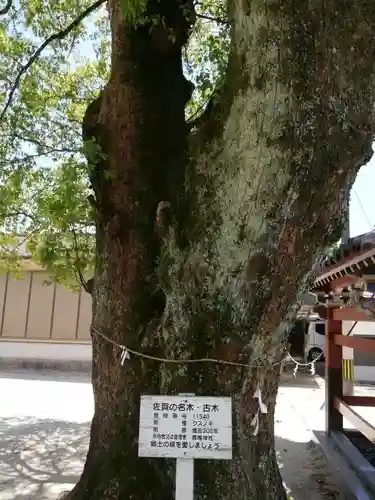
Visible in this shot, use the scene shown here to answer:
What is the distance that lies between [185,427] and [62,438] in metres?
5.98

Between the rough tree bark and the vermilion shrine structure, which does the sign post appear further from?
the vermilion shrine structure

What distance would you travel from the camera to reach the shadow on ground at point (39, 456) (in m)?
5.60

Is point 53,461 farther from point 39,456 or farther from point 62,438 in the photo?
point 62,438

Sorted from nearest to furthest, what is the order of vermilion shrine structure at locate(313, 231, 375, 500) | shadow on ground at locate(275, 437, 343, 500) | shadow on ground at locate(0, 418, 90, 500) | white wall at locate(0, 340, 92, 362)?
vermilion shrine structure at locate(313, 231, 375, 500) < shadow on ground at locate(0, 418, 90, 500) < shadow on ground at locate(275, 437, 343, 500) < white wall at locate(0, 340, 92, 362)

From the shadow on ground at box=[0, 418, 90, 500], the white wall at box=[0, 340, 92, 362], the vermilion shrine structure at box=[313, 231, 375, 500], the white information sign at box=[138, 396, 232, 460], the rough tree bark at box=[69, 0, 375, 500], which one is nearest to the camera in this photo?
the white information sign at box=[138, 396, 232, 460]

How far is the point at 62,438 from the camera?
8.02 metres

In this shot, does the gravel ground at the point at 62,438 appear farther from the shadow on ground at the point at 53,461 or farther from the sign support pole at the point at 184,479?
the sign support pole at the point at 184,479

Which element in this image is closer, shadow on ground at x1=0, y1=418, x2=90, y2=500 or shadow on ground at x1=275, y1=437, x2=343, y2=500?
shadow on ground at x1=0, y1=418, x2=90, y2=500

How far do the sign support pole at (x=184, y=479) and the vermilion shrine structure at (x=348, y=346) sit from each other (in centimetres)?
236

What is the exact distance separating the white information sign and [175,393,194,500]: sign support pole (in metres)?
0.06

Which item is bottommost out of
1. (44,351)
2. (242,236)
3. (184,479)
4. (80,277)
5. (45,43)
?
(44,351)

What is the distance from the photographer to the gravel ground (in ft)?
19.2

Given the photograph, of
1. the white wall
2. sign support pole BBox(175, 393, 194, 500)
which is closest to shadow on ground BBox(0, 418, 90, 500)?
sign support pole BBox(175, 393, 194, 500)

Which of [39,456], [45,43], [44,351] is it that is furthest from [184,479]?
[44,351]
